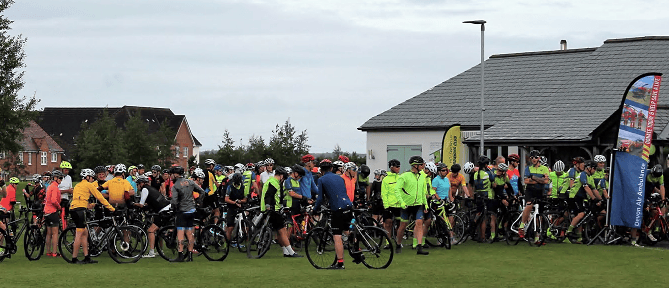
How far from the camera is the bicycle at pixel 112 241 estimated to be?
1717 centimetres

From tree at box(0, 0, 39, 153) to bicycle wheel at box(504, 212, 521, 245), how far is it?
39805 mm

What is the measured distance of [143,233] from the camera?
57.1ft

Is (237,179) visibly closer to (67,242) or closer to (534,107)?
(67,242)

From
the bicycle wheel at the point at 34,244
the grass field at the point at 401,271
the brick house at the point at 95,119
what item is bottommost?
the grass field at the point at 401,271

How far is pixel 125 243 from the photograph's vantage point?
17250mm

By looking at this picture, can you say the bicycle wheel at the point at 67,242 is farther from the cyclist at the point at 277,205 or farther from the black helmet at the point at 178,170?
the cyclist at the point at 277,205

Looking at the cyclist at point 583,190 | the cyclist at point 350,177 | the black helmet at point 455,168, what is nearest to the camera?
the cyclist at point 583,190

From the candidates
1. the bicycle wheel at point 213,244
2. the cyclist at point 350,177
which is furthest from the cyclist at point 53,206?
the cyclist at point 350,177

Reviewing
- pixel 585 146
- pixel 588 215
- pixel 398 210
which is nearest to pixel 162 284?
pixel 398 210

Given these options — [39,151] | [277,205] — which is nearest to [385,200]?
[277,205]

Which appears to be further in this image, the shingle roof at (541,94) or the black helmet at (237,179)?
the shingle roof at (541,94)

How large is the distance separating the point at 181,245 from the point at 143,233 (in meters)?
0.80

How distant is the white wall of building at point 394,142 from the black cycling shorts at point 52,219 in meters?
26.1

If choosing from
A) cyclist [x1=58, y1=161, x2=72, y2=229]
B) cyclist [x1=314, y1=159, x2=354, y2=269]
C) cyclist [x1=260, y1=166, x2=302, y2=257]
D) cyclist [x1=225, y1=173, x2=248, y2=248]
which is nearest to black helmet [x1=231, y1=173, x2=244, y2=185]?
cyclist [x1=225, y1=173, x2=248, y2=248]
